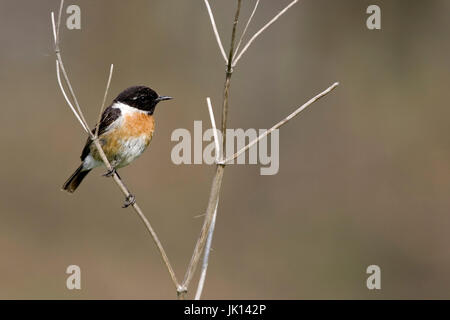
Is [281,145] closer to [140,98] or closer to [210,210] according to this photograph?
[140,98]

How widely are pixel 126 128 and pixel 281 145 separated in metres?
5.16

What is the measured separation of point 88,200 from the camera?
8.65 metres

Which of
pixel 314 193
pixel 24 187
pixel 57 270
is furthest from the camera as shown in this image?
pixel 314 193

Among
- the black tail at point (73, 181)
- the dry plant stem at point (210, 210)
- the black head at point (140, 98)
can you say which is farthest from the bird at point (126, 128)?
the dry plant stem at point (210, 210)

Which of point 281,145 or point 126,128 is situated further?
point 281,145

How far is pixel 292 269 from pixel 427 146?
2910mm

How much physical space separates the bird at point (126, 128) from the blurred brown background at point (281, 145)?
374 cm

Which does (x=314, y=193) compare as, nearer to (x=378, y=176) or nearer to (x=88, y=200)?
(x=378, y=176)

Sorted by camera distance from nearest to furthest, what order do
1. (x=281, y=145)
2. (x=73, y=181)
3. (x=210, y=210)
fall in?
1. (x=210, y=210)
2. (x=73, y=181)
3. (x=281, y=145)

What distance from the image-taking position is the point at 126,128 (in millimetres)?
→ 4609

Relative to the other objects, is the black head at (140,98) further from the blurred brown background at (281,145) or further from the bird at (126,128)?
the blurred brown background at (281,145)

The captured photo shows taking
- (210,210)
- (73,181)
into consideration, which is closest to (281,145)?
(73,181)

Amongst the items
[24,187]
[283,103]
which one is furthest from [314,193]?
[24,187]

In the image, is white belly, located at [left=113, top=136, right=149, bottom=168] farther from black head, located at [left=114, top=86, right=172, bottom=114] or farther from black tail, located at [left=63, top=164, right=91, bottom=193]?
black tail, located at [left=63, top=164, right=91, bottom=193]
